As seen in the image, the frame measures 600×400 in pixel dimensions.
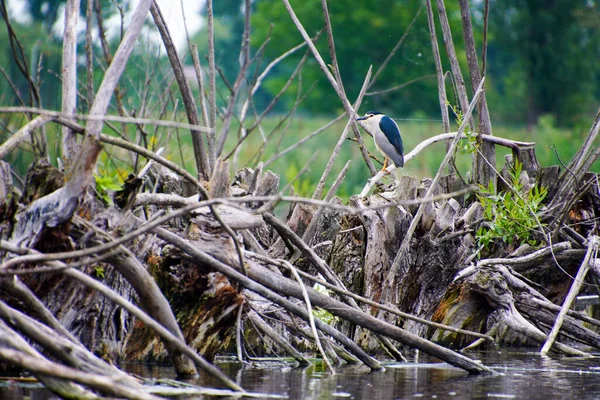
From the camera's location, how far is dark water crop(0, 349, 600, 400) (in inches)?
136

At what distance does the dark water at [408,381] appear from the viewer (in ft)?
11.3

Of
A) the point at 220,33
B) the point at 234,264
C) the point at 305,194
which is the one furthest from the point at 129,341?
the point at 220,33

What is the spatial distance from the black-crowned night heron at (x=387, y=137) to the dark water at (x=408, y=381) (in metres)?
3.33

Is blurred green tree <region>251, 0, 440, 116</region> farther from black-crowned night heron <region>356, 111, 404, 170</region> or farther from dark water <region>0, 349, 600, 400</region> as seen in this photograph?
dark water <region>0, 349, 600, 400</region>

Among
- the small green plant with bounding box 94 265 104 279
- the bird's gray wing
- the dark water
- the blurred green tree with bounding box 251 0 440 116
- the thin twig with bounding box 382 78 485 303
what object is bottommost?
the dark water

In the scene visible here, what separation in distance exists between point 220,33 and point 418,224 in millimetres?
32269

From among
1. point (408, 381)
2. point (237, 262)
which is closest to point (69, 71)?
point (237, 262)

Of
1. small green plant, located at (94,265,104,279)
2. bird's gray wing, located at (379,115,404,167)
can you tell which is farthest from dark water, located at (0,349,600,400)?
bird's gray wing, located at (379,115,404,167)

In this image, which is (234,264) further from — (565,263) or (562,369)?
(565,263)

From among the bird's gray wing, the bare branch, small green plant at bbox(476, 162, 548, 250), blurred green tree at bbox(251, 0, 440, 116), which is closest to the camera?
the bare branch

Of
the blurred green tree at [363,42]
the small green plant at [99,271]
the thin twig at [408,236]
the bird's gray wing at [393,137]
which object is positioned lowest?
the small green plant at [99,271]

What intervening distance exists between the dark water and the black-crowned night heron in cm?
333

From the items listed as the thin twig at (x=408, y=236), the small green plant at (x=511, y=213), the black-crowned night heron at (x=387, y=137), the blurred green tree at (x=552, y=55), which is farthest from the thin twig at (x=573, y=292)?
the blurred green tree at (x=552, y=55)

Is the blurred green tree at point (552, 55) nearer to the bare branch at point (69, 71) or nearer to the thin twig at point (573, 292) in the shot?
the thin twig at point (573, 292)
